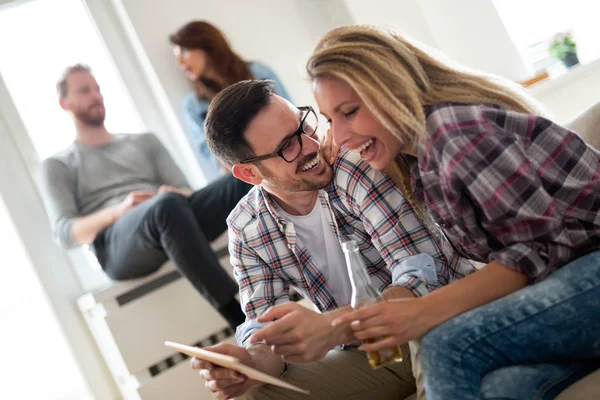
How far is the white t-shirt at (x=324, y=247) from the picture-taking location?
1584mm

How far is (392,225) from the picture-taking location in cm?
142

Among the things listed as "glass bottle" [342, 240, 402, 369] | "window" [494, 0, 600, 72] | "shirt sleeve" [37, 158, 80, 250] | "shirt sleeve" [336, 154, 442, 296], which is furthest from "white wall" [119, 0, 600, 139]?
"glass bottle" [342, 240, 402, 369]

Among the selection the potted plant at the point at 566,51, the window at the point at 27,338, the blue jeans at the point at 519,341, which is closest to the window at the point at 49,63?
the window at the point at 27,338

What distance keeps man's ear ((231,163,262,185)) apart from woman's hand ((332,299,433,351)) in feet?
2.14

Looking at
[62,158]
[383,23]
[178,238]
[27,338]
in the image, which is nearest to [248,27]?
[383,23]

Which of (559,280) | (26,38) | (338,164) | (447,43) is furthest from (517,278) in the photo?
(26,38)

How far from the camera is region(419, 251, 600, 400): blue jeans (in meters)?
0.98

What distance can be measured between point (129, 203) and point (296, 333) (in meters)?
1.88

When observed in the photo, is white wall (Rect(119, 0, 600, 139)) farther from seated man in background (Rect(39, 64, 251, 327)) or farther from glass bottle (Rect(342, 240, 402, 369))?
glass bottle (Rect(342, 240, 402, 369))

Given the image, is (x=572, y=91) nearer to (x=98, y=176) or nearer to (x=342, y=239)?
(x=342, y=239)

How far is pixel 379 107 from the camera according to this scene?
121cm

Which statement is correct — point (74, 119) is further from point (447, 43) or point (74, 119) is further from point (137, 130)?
point (447, 43)

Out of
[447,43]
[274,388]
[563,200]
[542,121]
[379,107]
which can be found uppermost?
[447,43]

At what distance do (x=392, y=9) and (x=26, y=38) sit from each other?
6.33ft
